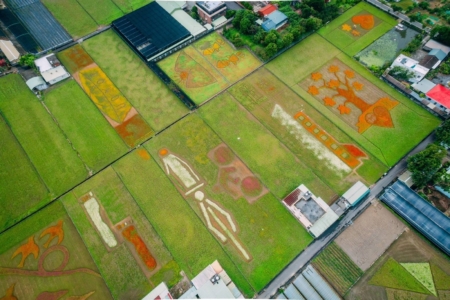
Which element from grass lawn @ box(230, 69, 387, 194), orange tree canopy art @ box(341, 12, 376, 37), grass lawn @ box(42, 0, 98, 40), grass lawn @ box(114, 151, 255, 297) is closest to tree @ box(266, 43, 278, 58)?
grass lawn @ box(230, 69, 387, 194)

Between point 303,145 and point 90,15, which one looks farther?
point 90,15

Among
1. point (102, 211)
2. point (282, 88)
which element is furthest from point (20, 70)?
point (282, 88)

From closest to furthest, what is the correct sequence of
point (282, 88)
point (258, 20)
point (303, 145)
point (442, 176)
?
point (442, 176), point (303, 145), point (282, 88), point (258, 20)

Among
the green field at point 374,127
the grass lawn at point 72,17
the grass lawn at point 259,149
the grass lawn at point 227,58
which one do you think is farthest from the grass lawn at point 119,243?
the green field at point 374,127

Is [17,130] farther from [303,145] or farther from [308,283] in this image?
[308,283]

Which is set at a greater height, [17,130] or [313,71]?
[17,130]

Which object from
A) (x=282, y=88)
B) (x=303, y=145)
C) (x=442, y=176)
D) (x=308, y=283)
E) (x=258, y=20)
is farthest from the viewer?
(x=258, y=20)

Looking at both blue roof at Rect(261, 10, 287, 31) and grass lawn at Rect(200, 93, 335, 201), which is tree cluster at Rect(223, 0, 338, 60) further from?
grass lawn at Rect(200, 93, 335, 201)
